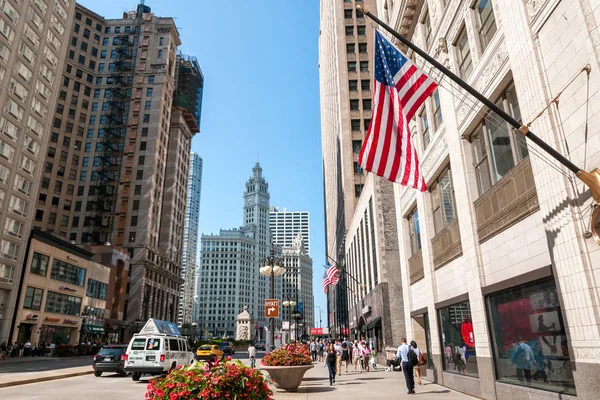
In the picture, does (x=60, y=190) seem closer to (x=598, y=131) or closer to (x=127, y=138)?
(x=127, y=138)

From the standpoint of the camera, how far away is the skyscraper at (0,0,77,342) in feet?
149

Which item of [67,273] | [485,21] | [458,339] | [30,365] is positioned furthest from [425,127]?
[67,273]

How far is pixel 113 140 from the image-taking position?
9156 centimetres

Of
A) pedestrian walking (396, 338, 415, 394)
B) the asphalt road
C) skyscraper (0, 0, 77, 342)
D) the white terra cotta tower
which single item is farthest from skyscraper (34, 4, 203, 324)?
pedestrian walking (396, 338, 415, 394)

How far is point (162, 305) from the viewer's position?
94.1m

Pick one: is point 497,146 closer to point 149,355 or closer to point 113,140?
point 149,355

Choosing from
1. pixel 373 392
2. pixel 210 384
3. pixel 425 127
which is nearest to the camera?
pixel 210 384

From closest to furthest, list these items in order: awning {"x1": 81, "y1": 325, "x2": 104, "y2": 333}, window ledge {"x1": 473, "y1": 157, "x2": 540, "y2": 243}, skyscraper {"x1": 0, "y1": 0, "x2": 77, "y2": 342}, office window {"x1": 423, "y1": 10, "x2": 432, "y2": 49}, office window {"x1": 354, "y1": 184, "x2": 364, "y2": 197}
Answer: window ledge {"x1": 473, "y1": 157, "x2": 540, "y2": 243} < office window {"x1": 423, "y1": 10, "x2": 432, "y2": 49} < skyscraper {"x1": 0, "y1": 0, "x2": 77, "y2": 342} < office window {"x1": 354, "y1": 184, "x2": 364, "y2": 197} < awning {"x1": 81, "y1": 325, "x2": 104, "y2": 333}

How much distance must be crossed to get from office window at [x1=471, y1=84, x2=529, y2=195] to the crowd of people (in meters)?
43.8

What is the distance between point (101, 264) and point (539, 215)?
69.7m

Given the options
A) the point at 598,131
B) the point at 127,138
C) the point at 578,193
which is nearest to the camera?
the point at 598,131

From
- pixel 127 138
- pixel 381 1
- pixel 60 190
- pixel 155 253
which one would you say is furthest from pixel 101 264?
pixel 381 1

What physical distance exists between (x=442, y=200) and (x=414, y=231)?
5015 mm

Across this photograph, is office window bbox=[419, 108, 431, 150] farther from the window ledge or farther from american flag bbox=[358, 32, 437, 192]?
american flag bbox=[358, 32, 437, 192]
